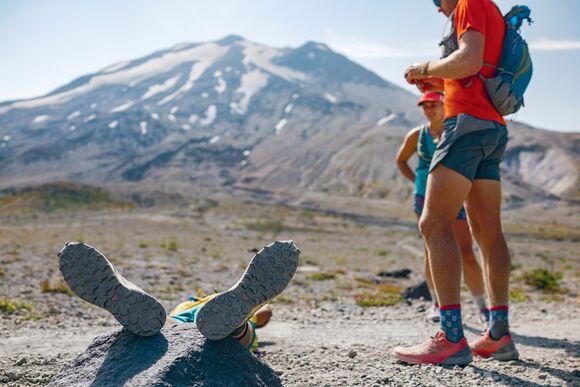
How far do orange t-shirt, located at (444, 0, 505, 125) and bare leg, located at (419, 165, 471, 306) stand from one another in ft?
1.68

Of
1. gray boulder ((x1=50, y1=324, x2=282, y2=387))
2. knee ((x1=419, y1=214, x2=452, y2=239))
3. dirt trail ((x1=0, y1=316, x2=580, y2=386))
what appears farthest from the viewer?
knee ((x1=419, y1=214, x2=452, y2=239))

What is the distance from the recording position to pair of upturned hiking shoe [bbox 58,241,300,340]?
10.4 feet

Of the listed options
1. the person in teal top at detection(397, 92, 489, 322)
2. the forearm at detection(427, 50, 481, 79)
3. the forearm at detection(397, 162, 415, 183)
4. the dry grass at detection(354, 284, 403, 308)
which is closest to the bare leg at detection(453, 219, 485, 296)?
A: the person in teal top at detection(397, 92, 489, 322)

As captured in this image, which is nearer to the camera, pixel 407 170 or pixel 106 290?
pixel 106 290

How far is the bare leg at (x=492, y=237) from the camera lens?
4.27 metres

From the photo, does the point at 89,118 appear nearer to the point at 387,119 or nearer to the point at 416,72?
the point at 387,119

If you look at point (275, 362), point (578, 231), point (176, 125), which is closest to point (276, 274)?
point (275, 362)

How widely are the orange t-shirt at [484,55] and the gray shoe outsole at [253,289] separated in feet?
6.19

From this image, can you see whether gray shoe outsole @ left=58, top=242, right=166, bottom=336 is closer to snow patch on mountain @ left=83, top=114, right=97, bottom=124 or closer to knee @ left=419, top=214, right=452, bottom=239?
knee @ left=419, top=214, right=452, bottom=239

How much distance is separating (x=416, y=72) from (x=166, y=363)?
3.01m

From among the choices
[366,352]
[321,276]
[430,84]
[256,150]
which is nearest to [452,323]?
[366,352]

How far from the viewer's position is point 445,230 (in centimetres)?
403

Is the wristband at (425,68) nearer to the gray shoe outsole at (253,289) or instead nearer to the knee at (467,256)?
the gray shoe outsole at (253,289)

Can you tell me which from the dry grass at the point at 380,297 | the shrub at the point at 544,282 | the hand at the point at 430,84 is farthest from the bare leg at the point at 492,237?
the shrub at the point at 544,282
